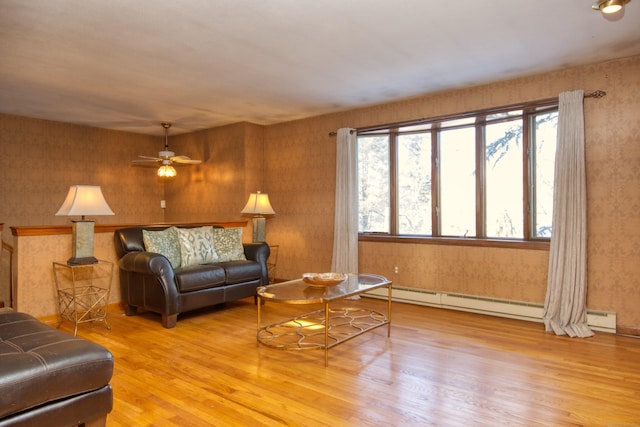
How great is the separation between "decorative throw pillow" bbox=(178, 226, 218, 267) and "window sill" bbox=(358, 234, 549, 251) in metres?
1.98

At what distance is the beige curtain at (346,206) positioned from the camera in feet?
18.1

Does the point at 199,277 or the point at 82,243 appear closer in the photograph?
the point at 82,243

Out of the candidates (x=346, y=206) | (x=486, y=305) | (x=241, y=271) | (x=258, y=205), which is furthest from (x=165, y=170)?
(x=486, y=305)

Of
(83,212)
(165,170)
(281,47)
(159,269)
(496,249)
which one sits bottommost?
(159,269)

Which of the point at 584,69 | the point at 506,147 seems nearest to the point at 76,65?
the point at 506,147

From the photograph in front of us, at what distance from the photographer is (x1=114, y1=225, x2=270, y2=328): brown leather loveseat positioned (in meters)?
4.07

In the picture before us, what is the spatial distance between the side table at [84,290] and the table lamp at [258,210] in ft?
6.18

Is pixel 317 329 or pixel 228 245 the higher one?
pixel 228 245

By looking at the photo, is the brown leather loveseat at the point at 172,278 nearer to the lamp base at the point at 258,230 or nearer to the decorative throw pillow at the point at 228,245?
the decorative throw pillow at the point at 228,245

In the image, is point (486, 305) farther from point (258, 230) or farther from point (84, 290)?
point (84, 290)

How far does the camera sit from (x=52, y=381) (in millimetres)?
1793

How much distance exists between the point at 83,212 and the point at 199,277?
1254 mm

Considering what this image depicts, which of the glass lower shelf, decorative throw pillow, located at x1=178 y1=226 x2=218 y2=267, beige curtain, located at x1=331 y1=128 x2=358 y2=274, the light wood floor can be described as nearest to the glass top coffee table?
the glass lower shelf

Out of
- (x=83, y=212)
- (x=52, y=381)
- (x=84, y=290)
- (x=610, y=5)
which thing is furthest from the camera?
(x=84, y=290)
